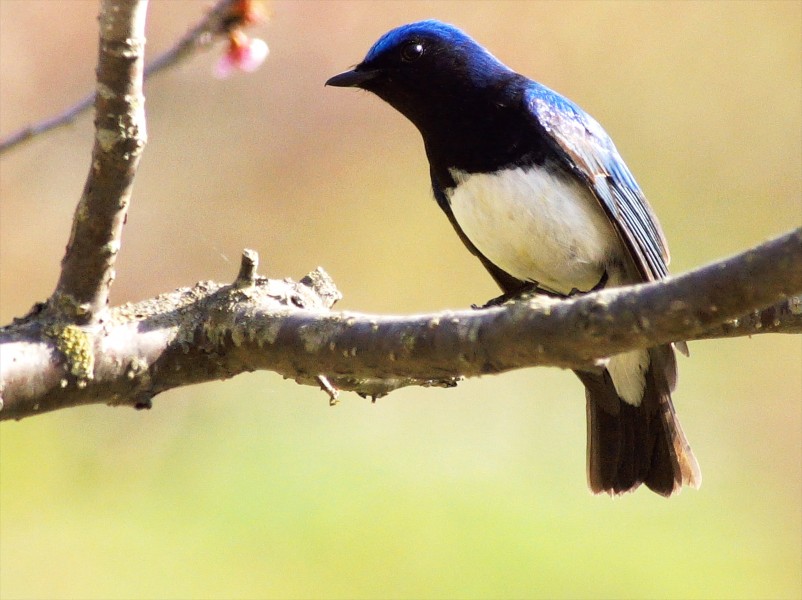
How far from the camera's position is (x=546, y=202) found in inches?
125

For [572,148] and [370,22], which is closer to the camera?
[572,148]

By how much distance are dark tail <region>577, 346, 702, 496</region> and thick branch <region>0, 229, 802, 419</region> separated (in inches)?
44.6

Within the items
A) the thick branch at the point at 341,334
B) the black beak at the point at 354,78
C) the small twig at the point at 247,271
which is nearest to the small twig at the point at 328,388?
the thick branch at the point at 341,334

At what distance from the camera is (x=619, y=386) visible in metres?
3.56

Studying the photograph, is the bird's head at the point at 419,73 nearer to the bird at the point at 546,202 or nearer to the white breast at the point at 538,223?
the bird at the point at 546,202

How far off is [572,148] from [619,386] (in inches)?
34.0

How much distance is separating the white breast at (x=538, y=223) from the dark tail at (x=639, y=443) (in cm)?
42

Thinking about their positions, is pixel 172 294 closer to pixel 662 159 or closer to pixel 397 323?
pixel 397 323

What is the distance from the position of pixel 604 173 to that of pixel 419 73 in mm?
722

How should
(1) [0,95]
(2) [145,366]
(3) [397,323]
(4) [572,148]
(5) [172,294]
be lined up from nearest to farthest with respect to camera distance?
(3) [397,323] < (2) [145,366] < (5) [172,294] < (4) [572,148] < (1) [0,95]

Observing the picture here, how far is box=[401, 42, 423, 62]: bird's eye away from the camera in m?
3.53

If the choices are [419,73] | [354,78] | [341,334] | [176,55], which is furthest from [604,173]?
[176,55]

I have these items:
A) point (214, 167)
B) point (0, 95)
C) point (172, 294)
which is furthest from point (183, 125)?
point (172, 294)

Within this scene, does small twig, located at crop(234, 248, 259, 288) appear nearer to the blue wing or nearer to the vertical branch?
the vertical branch
